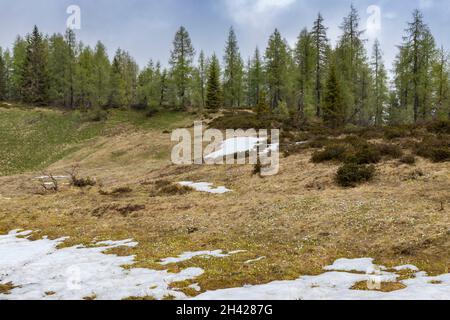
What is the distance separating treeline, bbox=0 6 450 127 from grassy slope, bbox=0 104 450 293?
25923 mm

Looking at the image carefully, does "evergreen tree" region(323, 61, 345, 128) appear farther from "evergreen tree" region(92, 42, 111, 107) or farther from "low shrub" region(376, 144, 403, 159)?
"evergreen tree" region(92, 42, 111, 107)

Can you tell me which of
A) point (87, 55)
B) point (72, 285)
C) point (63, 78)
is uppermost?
point (87, 55)

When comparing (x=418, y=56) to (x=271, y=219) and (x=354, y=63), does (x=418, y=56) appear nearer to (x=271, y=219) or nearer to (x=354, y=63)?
(x=354, y=63)

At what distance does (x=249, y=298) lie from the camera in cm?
877

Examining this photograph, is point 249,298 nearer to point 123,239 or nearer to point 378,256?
point 378,256

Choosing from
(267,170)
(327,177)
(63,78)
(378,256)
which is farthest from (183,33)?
(378,256)

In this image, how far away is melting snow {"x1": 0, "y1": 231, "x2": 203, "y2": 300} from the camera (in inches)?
388

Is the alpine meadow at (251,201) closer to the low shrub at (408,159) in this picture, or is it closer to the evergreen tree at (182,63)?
the low shrub at (408,159)

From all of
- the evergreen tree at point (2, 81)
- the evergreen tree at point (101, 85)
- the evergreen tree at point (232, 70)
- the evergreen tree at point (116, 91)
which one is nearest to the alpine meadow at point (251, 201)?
the evergreen tree at point (101, 85)

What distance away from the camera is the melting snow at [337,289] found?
834cm

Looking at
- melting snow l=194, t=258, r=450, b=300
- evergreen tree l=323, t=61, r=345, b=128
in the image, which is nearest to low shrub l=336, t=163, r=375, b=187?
Result: melting snow l=194, t=258, r=450, b=300

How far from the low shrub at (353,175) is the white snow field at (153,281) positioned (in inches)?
383

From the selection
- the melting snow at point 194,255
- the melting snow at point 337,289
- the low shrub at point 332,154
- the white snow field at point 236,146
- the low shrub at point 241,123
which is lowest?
the melting snow at point 194,255
